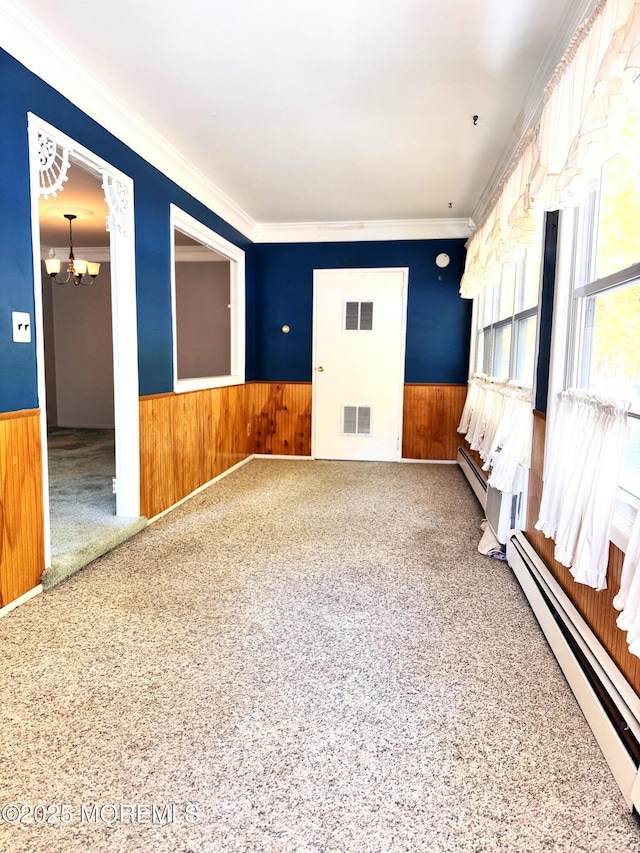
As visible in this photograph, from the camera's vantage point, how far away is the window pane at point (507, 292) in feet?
10.6

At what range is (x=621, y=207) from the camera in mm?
1584

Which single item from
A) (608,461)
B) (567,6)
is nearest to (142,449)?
(608,461)

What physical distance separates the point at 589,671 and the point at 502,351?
249 cm

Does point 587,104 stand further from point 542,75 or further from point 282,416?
point 282,416

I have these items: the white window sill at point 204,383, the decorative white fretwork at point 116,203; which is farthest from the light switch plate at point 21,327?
the white window sill at point 204,383

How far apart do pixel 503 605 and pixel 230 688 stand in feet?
3.95

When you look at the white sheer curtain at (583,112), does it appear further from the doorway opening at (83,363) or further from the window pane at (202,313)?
the window pane at (202,313)

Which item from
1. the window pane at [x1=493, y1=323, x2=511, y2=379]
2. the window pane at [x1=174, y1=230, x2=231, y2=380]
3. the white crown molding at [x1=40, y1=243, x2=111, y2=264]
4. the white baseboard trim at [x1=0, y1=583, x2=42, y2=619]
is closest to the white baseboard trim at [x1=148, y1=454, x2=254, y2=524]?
the white baseboard trim at [x1=0, y1=583, x2=42, y2=619]

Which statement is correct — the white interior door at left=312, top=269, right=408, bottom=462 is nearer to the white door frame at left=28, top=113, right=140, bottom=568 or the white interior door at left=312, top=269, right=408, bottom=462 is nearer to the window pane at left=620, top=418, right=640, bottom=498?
the white door frame at left=28, top=113, right=140, bottom=568

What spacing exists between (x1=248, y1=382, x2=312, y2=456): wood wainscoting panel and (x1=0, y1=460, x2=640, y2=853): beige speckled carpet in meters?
2.70

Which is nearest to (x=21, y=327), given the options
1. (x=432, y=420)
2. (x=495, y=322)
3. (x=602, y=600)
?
(x=602, y=600)

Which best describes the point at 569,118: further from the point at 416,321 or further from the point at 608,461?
the point at 416,321

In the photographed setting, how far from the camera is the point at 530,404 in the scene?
7.91 feet

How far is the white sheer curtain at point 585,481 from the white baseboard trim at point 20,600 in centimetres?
211
